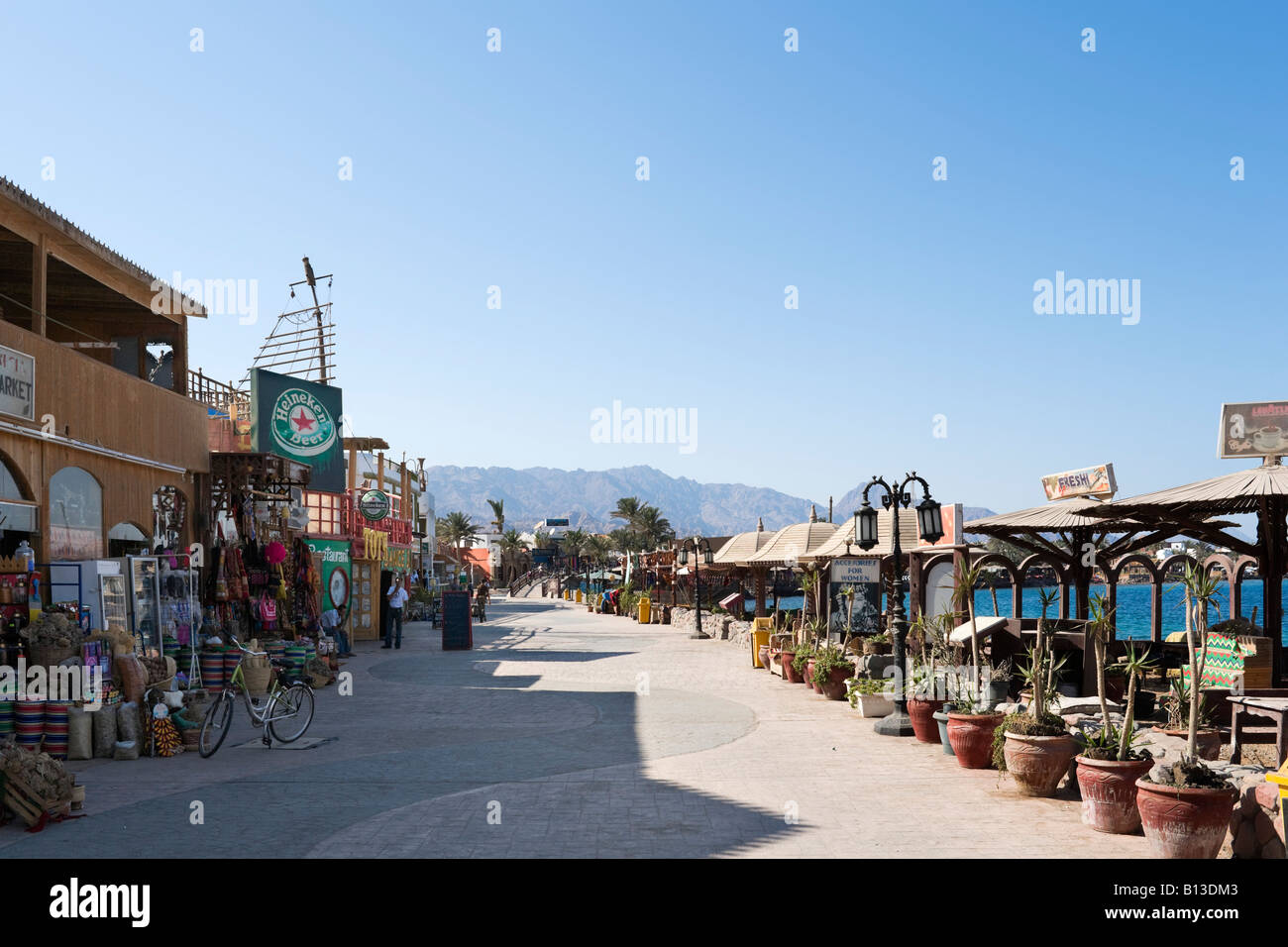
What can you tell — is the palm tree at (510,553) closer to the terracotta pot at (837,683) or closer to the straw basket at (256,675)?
the straw basket at (256,675)

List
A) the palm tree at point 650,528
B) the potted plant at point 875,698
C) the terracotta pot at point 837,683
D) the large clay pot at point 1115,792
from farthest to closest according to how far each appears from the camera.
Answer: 1. the palm tree at point 650,528
2. the terracotta pot at point 837,683
3. the potted plant at point 875,698
4. the large clay pot at point 1115,792

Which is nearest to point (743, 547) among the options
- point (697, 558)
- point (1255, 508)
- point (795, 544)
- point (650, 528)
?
point (697, 558)

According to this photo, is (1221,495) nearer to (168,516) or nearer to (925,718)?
(925,718)

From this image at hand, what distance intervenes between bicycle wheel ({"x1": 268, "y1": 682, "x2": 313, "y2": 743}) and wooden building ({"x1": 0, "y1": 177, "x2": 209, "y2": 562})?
3582mm

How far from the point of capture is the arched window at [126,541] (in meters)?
15.1

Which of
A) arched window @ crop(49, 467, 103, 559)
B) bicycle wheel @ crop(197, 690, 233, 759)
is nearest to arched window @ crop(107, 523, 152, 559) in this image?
arched window @ crop(49, 467, 103, 559)

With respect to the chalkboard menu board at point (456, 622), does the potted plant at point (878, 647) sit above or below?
above

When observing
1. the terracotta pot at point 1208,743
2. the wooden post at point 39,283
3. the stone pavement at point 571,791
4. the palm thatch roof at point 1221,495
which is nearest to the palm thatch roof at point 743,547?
the stone pavement at point 571,791

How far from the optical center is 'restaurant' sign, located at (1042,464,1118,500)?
2145 centimetres

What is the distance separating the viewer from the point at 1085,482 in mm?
22062

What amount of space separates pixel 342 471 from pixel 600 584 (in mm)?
49471

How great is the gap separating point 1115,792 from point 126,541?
13.8 meters

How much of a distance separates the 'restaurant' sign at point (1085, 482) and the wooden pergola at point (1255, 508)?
287 inches
